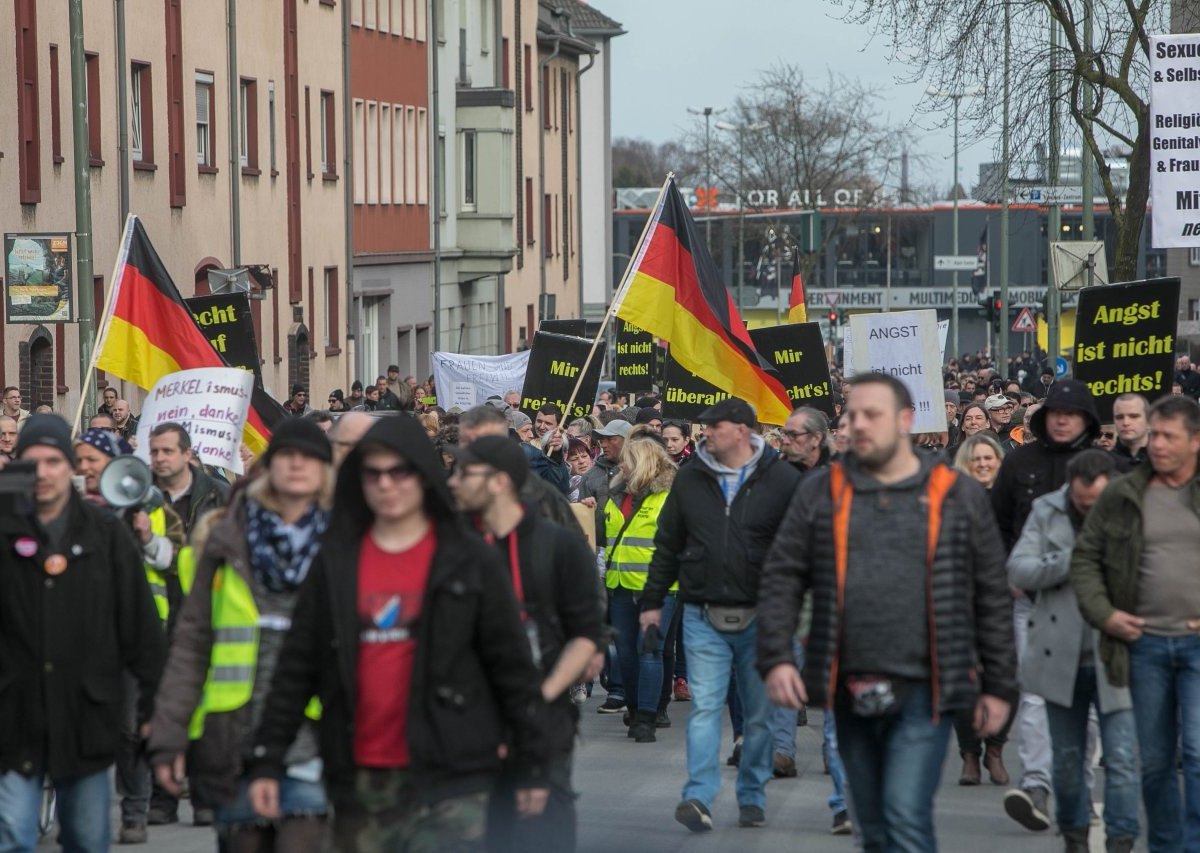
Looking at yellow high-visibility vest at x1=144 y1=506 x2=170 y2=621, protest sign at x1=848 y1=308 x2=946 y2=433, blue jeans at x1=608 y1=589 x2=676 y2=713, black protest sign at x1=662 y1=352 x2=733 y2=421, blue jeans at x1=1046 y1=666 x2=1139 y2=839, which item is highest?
protest sign at x1=848 y1=308 x2=946 y2=433

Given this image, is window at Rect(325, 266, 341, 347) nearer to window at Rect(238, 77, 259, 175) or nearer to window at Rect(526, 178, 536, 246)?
window at Rect(238, 77, 259, 175)

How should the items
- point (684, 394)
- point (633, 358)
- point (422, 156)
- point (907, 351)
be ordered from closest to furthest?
1. point (907, 351)
2. point (684, 394)
3. point (633, 358)
4. point (422, 156)

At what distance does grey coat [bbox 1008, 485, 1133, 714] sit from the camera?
330 inches

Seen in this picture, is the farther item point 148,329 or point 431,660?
point 148,329

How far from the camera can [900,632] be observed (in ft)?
21.9

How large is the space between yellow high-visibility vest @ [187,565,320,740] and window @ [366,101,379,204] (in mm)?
42452

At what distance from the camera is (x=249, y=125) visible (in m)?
39.7

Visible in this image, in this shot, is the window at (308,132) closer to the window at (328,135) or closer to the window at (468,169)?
the window at (328,135)

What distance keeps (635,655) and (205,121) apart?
83.5 feet

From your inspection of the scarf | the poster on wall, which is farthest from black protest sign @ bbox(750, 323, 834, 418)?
the scarf

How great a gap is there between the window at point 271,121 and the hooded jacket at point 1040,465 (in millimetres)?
32076

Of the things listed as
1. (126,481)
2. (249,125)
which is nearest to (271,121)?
(249,125)

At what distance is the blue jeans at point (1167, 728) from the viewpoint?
7.84 m

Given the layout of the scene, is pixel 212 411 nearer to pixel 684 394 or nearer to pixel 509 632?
pixel 509 632
